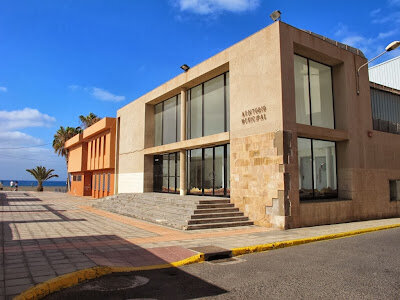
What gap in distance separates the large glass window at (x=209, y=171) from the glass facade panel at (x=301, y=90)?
390cm

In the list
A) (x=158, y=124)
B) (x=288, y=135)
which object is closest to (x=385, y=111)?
(x=288, y=135)

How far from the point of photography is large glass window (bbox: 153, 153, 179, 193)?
19.8m

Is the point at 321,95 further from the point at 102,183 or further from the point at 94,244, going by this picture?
the point at 102,183

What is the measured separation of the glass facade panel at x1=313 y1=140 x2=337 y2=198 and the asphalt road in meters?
5.99

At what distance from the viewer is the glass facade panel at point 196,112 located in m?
17.5

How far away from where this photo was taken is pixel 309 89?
539 inches

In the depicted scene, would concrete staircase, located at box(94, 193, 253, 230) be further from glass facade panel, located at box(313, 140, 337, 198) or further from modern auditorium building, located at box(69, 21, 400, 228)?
glass facade panel, located at box(313, 140, 337, 198)

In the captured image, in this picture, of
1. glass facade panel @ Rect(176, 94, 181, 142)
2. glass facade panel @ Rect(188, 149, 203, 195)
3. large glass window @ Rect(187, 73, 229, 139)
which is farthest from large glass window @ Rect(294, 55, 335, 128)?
glass facade panel @ Rect(176, 94, 181, 142)

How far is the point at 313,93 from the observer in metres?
13.8

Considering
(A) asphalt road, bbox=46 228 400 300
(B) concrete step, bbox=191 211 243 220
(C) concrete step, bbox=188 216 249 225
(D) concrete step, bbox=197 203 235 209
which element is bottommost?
(A) asphalt road, bbox=46 228 400 300

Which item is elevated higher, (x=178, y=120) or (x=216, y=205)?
(x=178, y=120)

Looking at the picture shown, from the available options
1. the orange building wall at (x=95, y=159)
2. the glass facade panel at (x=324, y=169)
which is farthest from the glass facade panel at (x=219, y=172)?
the orange building wall at (x=95, y=159)

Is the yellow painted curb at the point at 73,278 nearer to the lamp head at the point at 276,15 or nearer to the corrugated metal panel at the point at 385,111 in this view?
the lamp head at the point at 276,15

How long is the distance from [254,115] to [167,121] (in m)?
9.52
